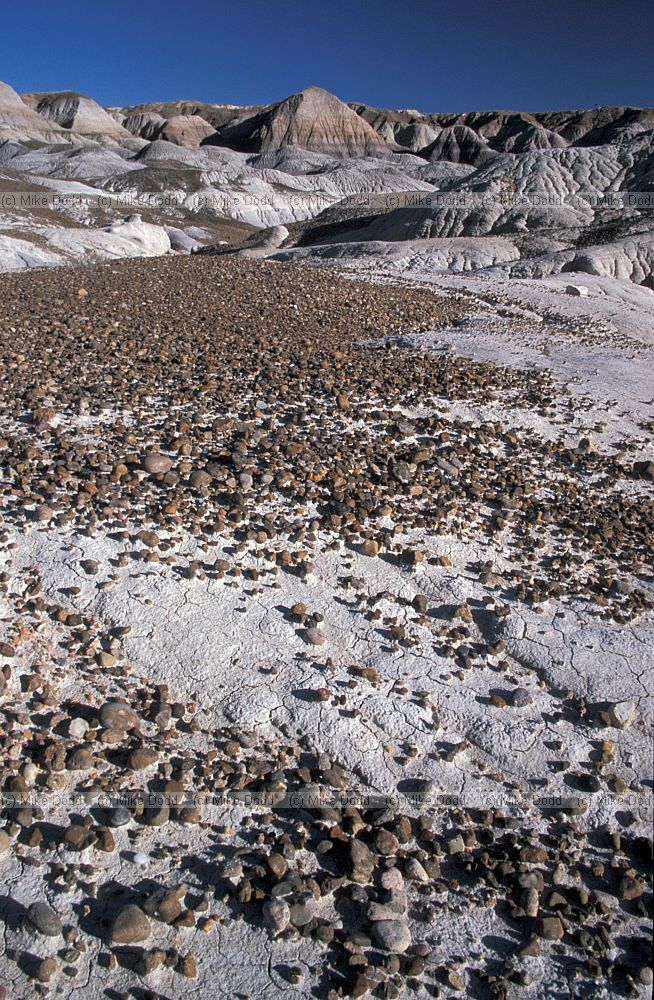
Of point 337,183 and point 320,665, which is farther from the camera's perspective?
point 337,183

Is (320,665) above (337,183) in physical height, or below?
below

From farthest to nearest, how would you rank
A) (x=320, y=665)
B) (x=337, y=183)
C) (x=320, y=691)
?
(x=337, y=183)
(x=320, y=665)
(x=320, y=691)

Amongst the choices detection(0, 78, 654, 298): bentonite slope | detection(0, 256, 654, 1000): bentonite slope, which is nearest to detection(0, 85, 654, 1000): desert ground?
detection(0, 256, 654, 1000): bentonite slope

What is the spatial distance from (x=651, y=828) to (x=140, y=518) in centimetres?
273

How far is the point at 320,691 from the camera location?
112 inches

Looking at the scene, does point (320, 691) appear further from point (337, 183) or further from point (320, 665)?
point (337, 183)

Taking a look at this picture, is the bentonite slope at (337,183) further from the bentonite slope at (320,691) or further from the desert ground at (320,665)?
the bentonite slope at (320,691)

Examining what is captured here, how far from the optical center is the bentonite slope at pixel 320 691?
1994 millimetres

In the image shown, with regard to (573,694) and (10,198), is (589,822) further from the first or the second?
(10,198)

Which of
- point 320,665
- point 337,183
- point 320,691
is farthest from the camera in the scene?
point 337,183

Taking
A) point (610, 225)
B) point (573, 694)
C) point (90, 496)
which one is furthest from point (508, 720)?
point (610, 225)

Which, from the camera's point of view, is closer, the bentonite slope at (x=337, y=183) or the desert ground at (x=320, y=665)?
the desert ground at (x=320, y=665)

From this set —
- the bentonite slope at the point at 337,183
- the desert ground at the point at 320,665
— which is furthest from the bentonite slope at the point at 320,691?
the bentonite slope at the point at 337,183

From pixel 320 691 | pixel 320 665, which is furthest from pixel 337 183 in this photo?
pixel 320 691
